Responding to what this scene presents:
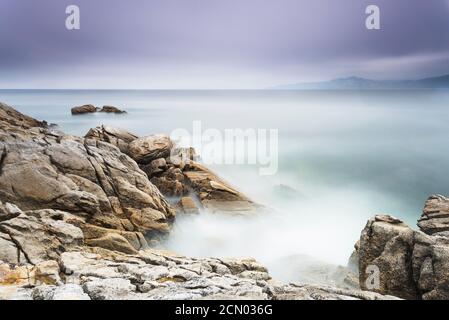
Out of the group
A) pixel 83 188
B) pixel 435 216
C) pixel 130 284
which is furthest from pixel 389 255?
pixel 83 188

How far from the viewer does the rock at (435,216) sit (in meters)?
7.02

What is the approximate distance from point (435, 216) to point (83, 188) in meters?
6.88

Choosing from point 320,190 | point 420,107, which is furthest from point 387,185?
point 420,107

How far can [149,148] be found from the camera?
10039 mm

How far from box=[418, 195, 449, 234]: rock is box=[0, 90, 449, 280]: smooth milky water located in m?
1.92

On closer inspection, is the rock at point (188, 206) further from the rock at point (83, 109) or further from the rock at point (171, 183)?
the rock at point (83, 109)

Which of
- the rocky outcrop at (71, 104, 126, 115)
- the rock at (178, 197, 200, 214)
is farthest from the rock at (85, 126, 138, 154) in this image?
the rock at (178, 197, 200, 214)

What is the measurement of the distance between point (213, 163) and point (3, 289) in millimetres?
8062

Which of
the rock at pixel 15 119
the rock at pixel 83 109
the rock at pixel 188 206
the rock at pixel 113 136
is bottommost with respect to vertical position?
the rock at pixel 188 206

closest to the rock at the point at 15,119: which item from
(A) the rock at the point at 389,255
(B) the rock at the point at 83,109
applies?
(B) the rock at the point at 83,109

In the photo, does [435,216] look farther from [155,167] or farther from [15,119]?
[15,119]

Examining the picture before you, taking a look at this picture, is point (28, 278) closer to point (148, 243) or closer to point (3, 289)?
point (3, 289)

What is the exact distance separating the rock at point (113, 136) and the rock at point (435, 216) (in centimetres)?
741

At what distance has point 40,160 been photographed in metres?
6.50
